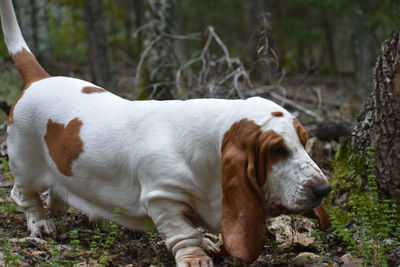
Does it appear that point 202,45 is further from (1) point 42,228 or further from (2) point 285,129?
A: (2) point 285,129

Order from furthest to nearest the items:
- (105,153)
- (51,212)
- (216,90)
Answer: (216,90) → (51,212) → (105,153)

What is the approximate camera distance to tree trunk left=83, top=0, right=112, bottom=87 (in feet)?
34.9

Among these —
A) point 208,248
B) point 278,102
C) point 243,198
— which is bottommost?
point 278,102

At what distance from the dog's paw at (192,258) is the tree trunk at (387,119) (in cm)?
162

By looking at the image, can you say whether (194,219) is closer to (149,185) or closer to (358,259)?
(149,185)

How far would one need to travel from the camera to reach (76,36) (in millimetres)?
22547

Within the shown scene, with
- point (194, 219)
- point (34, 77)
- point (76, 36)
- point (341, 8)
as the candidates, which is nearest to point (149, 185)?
point (194, 219)

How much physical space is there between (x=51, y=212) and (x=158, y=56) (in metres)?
3.67

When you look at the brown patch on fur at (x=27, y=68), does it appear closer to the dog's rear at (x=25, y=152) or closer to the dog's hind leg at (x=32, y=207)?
the dog's rear at (x=25, y=152)

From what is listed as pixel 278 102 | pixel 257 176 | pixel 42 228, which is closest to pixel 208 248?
pixel 257 176

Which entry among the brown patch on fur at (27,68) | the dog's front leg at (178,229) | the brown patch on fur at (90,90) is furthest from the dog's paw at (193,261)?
the brown patch on fur at (27,68)

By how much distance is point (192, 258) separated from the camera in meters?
2.92

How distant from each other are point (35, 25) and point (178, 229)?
707 cm

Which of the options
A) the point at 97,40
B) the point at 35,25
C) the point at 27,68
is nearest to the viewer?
the point at 27,68
